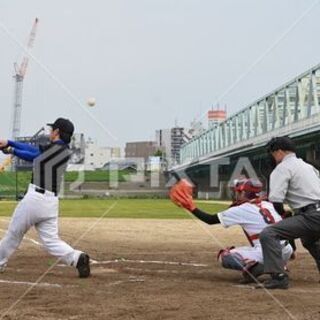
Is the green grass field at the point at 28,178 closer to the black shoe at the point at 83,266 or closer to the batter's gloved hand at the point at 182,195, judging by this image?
the black shoe at the point at 83,266

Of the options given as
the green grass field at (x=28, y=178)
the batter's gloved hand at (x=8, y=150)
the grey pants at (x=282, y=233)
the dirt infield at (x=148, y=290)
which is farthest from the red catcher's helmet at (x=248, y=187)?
the green grass field at (x=28, y=178)

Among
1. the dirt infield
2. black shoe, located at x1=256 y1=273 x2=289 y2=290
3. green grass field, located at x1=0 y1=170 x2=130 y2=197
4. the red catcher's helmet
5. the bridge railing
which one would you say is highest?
the bridge railing

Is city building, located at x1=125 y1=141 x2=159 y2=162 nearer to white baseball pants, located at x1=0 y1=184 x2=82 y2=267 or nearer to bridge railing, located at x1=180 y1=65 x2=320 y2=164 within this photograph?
bridge railing, located at x1=180 y1=65 x2=320 y2=164

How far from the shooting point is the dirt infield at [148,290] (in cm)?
668

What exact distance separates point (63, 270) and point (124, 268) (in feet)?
3.06

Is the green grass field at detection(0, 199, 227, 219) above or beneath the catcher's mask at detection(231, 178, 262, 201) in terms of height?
beneath

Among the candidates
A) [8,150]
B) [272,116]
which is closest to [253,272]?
[8,150]

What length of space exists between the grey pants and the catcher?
0.49 meters

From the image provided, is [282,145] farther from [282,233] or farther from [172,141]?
[172,141]

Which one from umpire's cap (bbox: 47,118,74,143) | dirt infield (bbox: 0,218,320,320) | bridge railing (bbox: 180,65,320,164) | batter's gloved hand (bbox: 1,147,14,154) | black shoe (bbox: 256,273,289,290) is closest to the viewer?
dirt infield (bbox: 0,218,320,320)

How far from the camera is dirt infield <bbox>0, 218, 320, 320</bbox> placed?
668cm

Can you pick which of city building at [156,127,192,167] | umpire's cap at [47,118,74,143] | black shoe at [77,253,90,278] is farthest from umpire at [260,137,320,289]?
city building at [156,127,192,167]

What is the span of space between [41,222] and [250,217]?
9.26 feet

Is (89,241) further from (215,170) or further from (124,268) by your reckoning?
(215,170)
